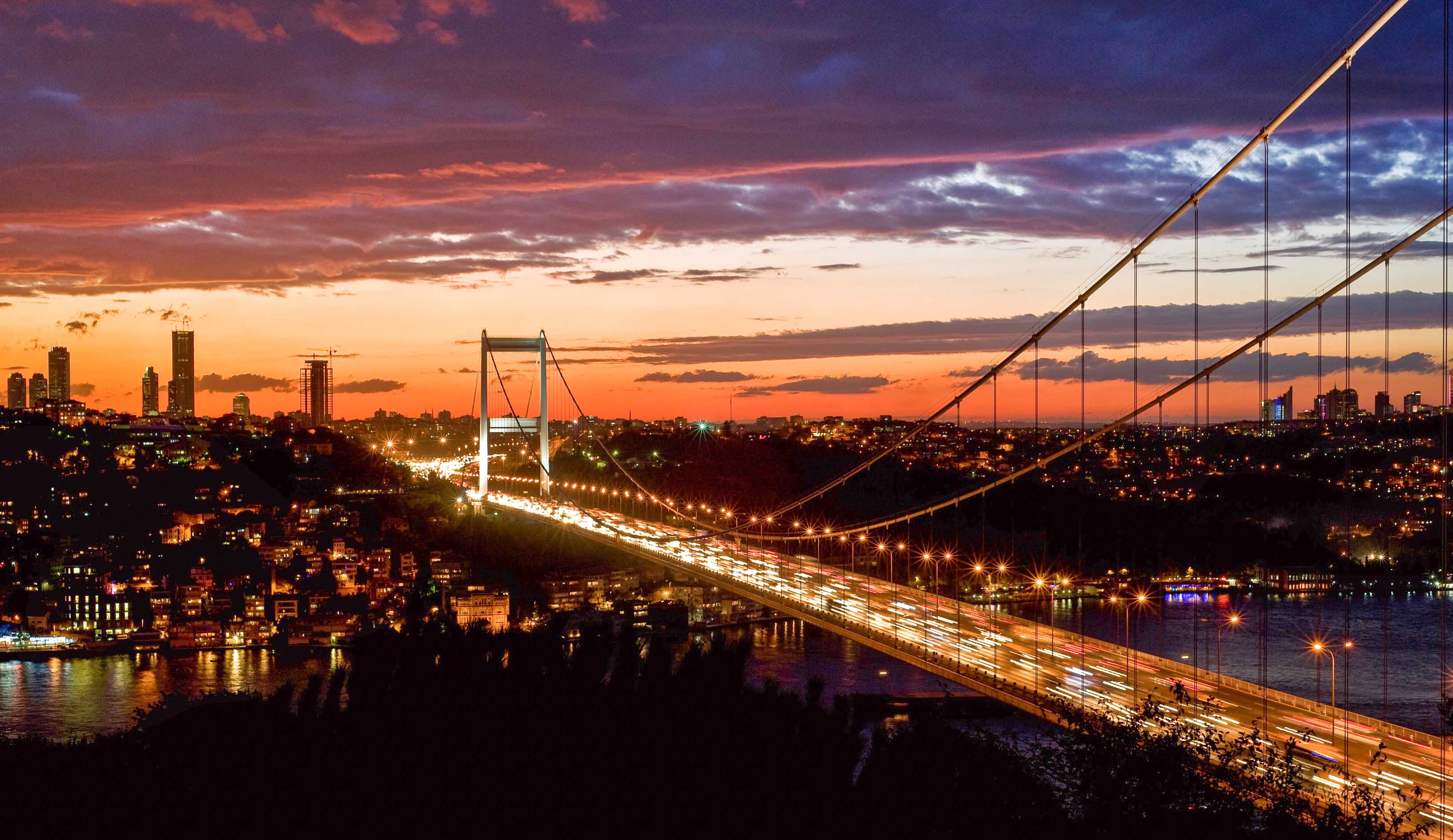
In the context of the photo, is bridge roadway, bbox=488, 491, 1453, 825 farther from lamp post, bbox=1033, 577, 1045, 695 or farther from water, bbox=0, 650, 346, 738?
water, bbox=0, 650, 346, 738

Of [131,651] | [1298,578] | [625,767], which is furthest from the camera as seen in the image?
[131,651]

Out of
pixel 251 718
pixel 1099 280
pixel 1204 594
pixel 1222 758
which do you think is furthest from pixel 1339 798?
pixel 1204 594

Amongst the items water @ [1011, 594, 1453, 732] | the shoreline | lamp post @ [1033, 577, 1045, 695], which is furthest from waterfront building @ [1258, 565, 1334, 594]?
the shoreline

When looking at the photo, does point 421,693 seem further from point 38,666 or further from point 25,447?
point 25,447

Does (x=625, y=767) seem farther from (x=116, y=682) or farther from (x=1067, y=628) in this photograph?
(x=116, y=682)

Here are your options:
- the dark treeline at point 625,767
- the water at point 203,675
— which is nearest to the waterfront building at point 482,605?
the water at point 203,675

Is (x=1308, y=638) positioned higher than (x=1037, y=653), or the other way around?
(x=1037, y=653)

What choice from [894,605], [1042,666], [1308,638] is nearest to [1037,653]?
[1042,666]

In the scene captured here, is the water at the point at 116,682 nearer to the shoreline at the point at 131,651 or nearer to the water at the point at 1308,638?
the shoreline at the point at 131,651
